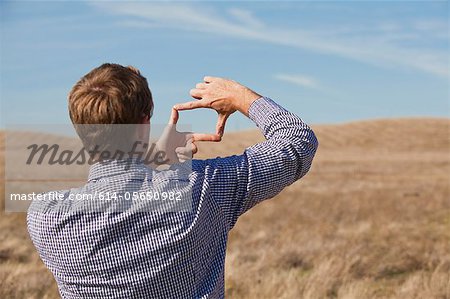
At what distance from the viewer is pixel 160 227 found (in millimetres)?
2012

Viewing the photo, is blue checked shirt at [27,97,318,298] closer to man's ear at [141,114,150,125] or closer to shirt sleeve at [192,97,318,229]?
shirt sleeve at [192,97,318,229]

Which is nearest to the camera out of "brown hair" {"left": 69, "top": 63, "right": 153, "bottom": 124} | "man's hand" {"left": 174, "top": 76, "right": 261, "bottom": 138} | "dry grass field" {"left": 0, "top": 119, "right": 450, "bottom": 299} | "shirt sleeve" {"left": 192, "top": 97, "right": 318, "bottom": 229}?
"brown hair" {"left": 69, "top": 63, "right": 153, "bottom": 124}

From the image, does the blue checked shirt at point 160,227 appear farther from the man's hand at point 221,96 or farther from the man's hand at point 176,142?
the man's hand at point 221,96

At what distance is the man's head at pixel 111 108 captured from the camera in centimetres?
194

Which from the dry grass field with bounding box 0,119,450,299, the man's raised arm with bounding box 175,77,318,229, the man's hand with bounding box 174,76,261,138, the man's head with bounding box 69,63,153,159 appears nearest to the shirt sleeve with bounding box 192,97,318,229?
the man's raised arm with bounding box 175,77,318,229

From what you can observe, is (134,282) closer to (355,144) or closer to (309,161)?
(309,161)

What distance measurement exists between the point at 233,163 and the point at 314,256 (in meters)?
8.19

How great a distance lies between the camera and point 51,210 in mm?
2086

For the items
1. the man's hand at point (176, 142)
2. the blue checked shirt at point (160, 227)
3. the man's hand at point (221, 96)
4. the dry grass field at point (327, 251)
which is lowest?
the dry grass field at point (327, 251)

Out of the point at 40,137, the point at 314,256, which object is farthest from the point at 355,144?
the point at 314,256

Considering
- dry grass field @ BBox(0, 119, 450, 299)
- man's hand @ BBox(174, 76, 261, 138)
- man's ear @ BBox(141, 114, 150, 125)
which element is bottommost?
dry grass field @ BBox(0, 119, 450, 299)

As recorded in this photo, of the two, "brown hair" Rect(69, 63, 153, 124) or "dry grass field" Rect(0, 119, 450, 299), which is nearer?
"brown hair" Rect(69, 63, 153, 124)

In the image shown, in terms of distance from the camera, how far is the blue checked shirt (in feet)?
6.60

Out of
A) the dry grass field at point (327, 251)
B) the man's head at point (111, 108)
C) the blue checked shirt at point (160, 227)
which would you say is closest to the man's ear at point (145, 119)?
the man's head at point (111, 108)
